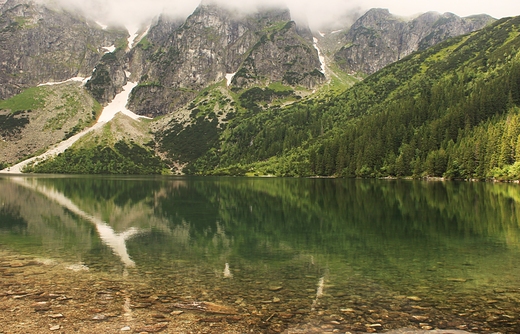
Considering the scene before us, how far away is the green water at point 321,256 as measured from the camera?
42.4ft

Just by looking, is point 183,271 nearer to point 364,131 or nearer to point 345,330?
point 345,330

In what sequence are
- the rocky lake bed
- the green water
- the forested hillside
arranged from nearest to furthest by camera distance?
the rocky lake bed < the green water < the forested hillside

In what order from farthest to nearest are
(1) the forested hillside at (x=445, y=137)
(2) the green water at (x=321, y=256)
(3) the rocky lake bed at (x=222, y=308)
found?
(1) the forested hillside at (x=445, y=137) < (2) the green water at (x=321, y=256) < (3) the rocky lake bed at (x=222, y=308)

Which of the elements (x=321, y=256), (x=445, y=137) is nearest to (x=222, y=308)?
(x=321, y=256)

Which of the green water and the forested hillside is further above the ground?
the forested hillside

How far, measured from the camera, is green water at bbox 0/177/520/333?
12934 mm

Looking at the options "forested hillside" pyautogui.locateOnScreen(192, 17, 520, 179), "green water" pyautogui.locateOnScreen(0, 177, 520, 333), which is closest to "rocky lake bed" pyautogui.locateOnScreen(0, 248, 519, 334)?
"green water" pyautogui.locateOnScreen(0, 177, 520, 333)

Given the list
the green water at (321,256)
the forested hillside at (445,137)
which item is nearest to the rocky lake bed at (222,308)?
the green water at (321,256)

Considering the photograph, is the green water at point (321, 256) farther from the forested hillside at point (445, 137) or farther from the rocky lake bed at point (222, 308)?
the forested hillside at point (445, 137)

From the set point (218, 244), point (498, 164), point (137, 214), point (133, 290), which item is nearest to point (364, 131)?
point (498, 164)

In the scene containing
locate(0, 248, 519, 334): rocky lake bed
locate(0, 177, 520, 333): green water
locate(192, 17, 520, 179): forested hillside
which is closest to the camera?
locate(0, 248, 519, 334): rocky lake bed

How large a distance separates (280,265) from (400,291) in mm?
6469

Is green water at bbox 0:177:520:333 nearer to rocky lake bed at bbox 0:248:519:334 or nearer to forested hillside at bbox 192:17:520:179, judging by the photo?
rocky lake bed at bbox 0:248:519:334

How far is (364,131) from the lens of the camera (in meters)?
163
